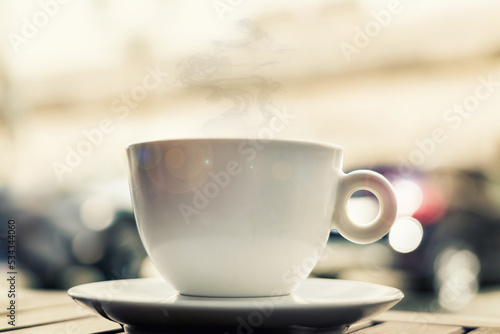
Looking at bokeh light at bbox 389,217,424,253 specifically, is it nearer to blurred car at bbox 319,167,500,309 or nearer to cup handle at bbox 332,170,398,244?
blurred car at bbox 319,167,500,309

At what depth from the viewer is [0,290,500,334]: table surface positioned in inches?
35.5

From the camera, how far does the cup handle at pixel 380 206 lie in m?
0.82

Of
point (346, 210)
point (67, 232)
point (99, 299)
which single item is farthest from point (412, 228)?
point (99, 299)

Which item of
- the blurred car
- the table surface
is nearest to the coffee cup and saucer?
the table surface

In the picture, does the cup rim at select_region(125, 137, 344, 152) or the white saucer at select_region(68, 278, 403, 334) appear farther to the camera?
the cup rim at select_region(125, 137, 344, 152)

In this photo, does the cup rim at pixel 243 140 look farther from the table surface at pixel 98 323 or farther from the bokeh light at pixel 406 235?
the bokeh light at pixel 406 235

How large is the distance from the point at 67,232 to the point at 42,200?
0.31 meters

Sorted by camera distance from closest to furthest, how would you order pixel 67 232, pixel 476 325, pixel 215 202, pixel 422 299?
pixel 215 202, pixel 476 325, pixel 67 232, pixel 422 299

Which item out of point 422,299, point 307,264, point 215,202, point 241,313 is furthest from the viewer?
point 422,299

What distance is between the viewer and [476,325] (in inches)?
40.6

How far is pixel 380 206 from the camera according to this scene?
82 cm

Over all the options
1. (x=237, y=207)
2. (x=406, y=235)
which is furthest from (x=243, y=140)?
(x=406, y=235)

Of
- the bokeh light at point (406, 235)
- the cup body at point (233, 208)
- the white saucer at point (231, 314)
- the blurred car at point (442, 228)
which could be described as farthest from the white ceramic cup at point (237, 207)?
the bokeh light at point (406, 235)

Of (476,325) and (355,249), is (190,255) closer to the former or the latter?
(476,325)
